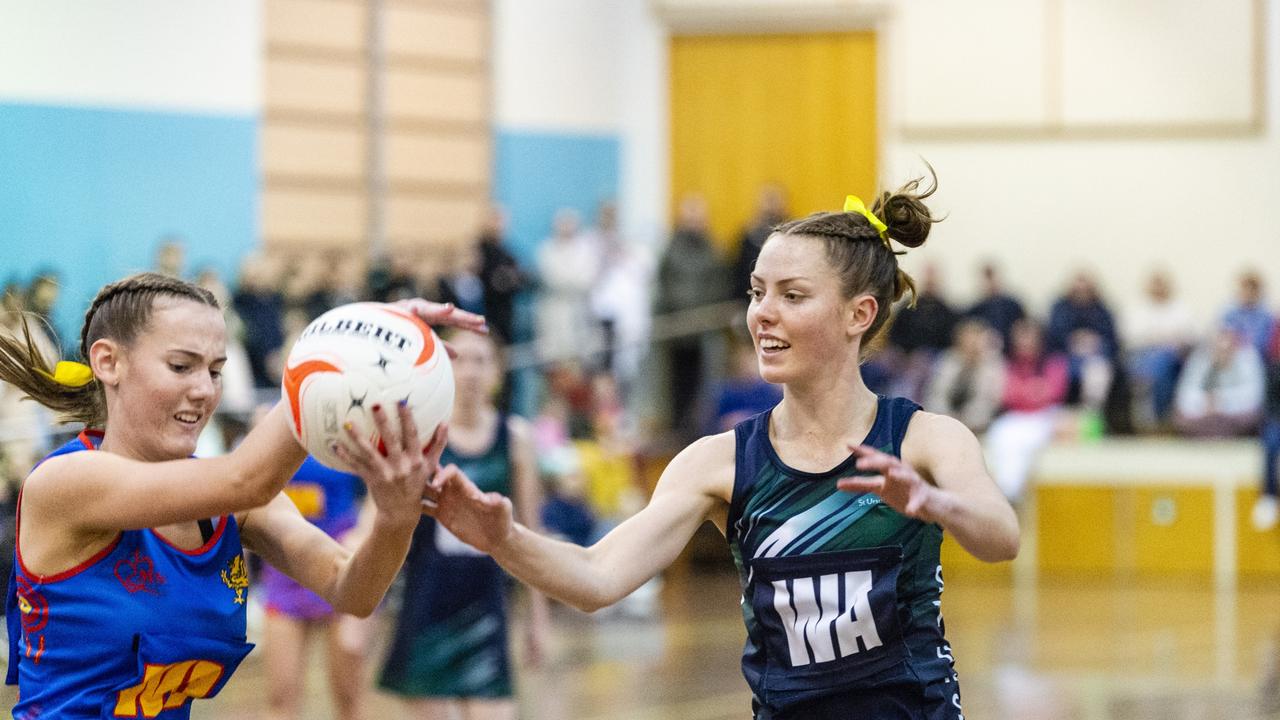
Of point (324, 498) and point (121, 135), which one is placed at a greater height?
point (121, 135)

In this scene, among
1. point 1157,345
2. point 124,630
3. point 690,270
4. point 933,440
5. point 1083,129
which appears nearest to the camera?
point 124,630

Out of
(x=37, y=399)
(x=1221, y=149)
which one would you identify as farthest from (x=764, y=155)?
(x=37, y=399)

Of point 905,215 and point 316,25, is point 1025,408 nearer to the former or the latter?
point 316,25

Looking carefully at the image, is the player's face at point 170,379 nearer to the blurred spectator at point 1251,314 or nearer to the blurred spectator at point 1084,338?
the blurred spectator at point 1084,338

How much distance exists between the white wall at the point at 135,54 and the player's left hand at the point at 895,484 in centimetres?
752

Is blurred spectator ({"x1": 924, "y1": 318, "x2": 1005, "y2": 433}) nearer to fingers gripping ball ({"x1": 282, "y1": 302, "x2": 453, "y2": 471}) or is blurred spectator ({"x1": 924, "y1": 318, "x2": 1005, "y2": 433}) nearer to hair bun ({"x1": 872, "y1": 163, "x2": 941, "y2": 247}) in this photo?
hair bun ({"x1": 872, "y1": 163, "x2": 941, "y2": 247})

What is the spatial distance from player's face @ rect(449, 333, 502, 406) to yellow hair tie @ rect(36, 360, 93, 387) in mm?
2319

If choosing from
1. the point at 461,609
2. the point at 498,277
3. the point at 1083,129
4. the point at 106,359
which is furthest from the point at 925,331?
the point at 106,359

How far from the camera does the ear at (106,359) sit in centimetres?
300

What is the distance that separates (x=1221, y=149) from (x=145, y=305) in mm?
16177

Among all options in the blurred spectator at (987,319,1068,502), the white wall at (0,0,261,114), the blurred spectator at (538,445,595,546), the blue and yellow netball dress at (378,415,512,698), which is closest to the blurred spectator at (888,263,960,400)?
the blurred spectator at (987,319,1068,502)

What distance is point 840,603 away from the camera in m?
3.12

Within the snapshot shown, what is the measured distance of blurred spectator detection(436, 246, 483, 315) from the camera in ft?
45.5

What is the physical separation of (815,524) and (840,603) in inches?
6.0
